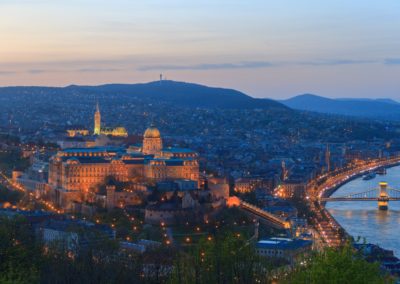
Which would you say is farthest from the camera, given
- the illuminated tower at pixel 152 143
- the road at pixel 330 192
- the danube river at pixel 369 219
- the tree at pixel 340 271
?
the illuminated tower at pixel 152 143

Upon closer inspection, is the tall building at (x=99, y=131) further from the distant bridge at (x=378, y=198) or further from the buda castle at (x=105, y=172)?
the buda castle at (x=105, y=172)

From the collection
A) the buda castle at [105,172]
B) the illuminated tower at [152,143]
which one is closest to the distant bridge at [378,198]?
the illuminated tower at [152,143]

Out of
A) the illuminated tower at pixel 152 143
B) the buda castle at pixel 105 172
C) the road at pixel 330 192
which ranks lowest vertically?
the road at pixel 330 192

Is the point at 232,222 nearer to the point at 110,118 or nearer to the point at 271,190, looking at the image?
the point at 271,190

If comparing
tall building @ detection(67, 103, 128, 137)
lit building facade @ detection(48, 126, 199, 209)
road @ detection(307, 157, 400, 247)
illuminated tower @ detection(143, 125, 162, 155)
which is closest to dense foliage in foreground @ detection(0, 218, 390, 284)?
road @ detection(307, 157, 400, 247)

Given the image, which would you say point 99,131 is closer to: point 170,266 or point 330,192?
point 330,192

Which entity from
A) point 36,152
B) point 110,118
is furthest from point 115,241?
point 110,118

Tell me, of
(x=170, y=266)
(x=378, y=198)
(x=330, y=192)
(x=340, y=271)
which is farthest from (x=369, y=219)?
(x=340, y=271)
